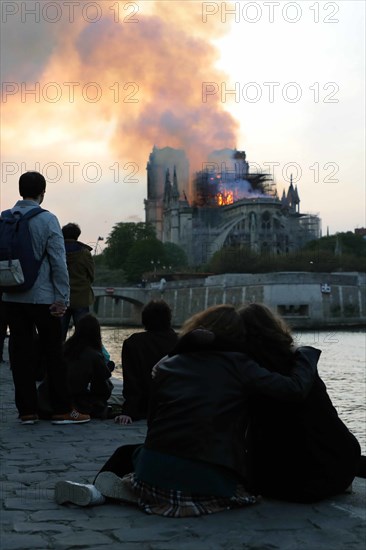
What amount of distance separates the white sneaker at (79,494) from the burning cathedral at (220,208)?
9721 cm

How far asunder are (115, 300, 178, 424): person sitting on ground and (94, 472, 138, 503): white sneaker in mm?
2542

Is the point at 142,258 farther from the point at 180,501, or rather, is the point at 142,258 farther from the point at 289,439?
the point at 180,501

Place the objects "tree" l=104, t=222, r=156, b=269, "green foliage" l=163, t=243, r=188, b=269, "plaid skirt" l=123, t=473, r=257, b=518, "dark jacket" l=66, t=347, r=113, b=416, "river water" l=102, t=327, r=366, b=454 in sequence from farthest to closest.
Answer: "tree" l=104, t=222, r=156, b=269
"green foliage" l=163, t=243, r=188, b=269
"river water" l=102, t=327, r=366, b=454
"dark jacket" l=66, t=347, r=113, b=416
"plaid skirt" l=123, t=473, r=257, b=518

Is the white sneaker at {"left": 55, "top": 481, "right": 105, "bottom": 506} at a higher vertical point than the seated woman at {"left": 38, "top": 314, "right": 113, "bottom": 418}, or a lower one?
lower

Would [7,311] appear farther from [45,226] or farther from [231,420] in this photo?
[231,420]

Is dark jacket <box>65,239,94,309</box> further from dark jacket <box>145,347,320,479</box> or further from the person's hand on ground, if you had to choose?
dark jacket <box>145,347,320,479</box>

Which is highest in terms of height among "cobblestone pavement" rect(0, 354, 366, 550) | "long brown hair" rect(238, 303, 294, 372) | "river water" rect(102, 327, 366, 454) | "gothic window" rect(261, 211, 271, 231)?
"gothic window" rect(261, 211, 271, 231)

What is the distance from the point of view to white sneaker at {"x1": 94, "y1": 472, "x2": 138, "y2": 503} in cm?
372

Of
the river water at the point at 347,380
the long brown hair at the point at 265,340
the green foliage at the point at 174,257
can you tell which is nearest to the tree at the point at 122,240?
the green foliage at the point at 174,257

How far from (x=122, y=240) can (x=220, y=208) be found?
54.2 feet

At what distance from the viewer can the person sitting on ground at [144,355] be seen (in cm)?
638

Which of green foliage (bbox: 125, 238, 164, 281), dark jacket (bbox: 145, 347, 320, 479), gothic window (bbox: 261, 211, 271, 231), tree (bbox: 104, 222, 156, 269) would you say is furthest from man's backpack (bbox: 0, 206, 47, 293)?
gothic window (bbox: 261, 211, 271, 231)

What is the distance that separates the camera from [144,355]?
643 cm

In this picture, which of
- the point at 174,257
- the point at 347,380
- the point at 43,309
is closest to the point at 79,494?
the point at 43,309
